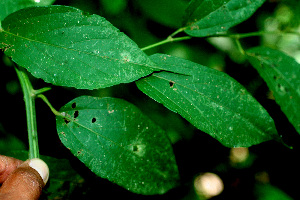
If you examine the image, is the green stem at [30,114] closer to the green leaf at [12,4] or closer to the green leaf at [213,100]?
the green leaf at [12,4]

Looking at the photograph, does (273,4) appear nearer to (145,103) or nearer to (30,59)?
(145,103)

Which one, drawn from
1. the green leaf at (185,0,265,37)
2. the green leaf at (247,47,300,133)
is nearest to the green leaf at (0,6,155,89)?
the green leaf at (185,0,265,37)

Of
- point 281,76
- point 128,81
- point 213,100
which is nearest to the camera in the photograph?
point 128,81

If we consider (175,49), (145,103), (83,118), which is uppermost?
(83,118)

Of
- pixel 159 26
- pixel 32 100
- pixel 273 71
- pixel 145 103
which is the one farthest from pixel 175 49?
pixel 32 100

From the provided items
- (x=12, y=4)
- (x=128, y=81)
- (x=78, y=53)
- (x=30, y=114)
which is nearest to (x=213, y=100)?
(x=128, y=81)

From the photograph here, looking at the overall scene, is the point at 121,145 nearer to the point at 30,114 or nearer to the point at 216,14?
the point at 30,114
